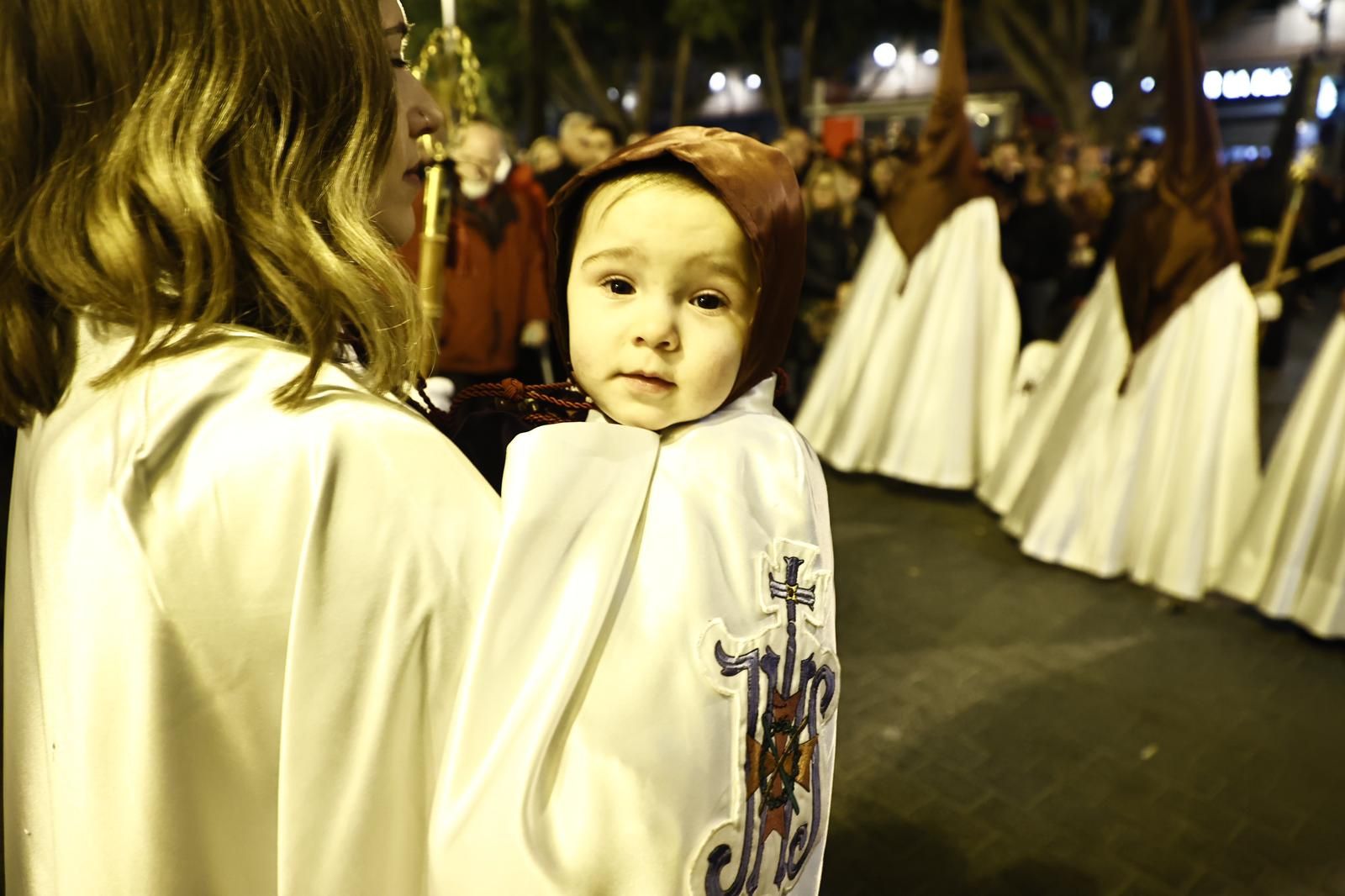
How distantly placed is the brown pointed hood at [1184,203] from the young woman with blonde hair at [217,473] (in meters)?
4.76

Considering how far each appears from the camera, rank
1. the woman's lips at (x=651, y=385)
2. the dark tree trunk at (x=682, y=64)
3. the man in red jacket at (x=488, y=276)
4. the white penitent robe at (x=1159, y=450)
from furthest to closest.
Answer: the dark tree trunk at (x=682, y=64), the man in red jacket at (x=488, y=276), the white penitent robe at (x=1159, y=450), the woman's lips at (x=651, y=385)

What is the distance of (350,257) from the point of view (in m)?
1.09

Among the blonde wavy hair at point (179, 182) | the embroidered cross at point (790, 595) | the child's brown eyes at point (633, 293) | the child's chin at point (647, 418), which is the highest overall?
the blonde wavy hair at point (179, 182)

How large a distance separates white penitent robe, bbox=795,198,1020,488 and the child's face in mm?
5322

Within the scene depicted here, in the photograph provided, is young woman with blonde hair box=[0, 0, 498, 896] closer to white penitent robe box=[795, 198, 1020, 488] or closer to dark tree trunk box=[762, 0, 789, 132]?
white penitent robe box=[795, 198, 1020, 488]

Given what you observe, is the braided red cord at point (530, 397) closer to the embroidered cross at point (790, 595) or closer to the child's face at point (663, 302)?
the child's face at point (663, 302)

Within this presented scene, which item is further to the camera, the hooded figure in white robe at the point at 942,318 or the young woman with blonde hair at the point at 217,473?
the hooded figure in white robe at the point at 942,318

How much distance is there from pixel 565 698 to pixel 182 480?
0.42m

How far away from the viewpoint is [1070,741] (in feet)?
12.3

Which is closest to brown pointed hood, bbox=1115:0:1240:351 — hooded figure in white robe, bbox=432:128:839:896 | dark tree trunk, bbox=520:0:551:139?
hooded figure in white robe, bbox=432:128:839:896

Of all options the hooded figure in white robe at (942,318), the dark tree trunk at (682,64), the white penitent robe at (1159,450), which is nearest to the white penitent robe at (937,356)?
the hooded figure in white robe at (942,318)

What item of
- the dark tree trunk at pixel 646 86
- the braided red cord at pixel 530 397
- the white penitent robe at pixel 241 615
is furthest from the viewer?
the dark tree trunk at pixel 646 86

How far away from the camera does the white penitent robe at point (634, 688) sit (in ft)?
3.31

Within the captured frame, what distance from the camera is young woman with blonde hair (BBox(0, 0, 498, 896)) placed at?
3.16ft
